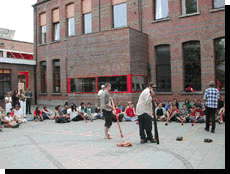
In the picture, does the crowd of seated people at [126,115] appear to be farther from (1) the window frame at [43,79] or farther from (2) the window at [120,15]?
(1) the window frame at [43,79]

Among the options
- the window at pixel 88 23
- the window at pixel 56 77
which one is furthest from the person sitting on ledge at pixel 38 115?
the window at pixel 88 23

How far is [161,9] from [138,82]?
5441 mm

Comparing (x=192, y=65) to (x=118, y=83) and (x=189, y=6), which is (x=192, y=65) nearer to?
(x=189, y=6)

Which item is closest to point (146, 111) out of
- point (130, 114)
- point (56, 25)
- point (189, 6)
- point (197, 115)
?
point (197, 115)

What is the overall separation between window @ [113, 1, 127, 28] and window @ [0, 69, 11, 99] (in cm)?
1107

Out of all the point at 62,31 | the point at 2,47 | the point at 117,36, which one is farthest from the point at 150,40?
the point at 2,47

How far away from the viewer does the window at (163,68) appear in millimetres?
17344

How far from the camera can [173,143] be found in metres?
7.47

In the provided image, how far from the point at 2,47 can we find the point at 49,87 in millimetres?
13625

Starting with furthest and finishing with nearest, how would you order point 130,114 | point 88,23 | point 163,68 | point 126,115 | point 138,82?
point 88,23 < point 163,68 < point 138,82 < point 126,115 < point 130,114

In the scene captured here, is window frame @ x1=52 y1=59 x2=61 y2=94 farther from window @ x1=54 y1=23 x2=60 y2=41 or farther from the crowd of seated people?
the crowd of seated people

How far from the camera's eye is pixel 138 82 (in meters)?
16.9

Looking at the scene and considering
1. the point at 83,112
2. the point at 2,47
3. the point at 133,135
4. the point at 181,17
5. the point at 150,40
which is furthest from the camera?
the point at 2,47
